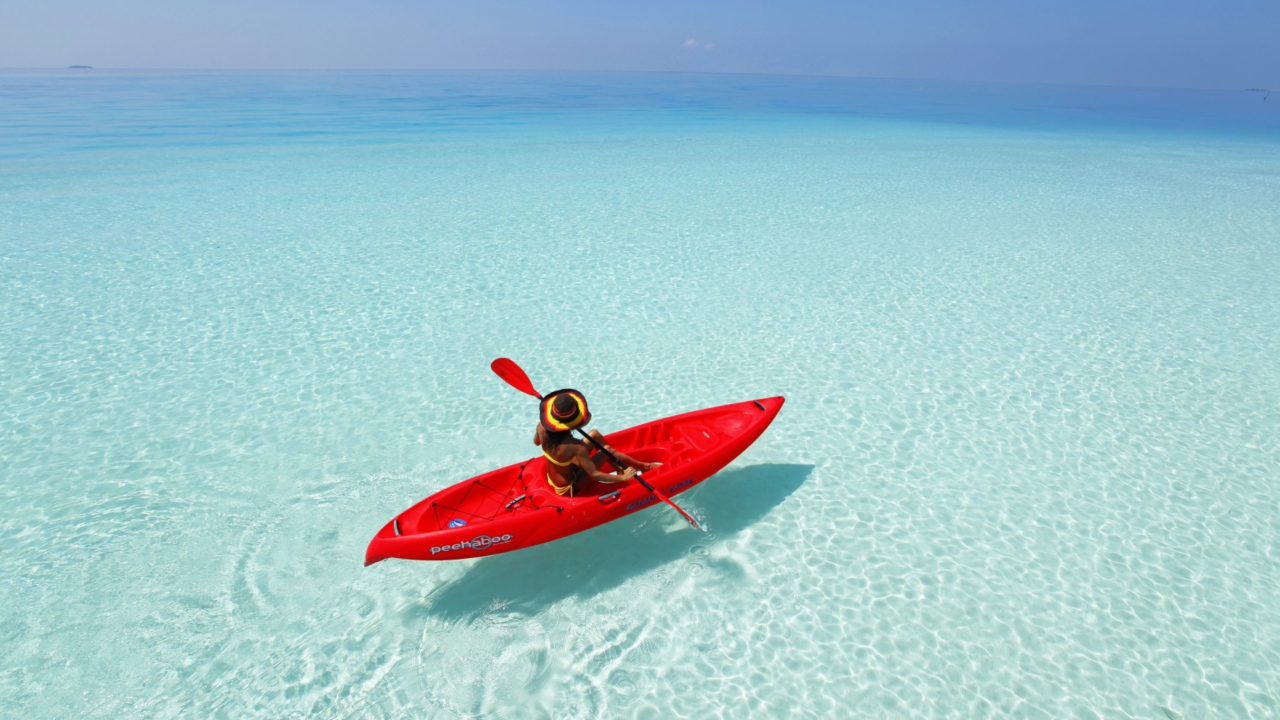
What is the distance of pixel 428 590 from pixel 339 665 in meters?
0.67

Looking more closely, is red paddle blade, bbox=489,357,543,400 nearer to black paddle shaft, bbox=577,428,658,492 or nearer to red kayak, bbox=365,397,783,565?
red kayak, bbox=365,397,783,565

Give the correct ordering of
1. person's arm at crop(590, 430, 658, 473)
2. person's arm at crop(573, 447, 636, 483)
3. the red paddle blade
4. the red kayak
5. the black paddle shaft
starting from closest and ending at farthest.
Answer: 1. the red kayak
2. person's arm at crop(573, 447, 636, 483)
3. the black paddle shaft
4. person's arm at crop(590, 430, 658, 473)
5. the red paddle blade

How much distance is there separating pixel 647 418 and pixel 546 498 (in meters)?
2.11

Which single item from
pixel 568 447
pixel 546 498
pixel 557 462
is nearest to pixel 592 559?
pixel 546 498

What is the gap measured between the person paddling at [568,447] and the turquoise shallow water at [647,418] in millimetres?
569

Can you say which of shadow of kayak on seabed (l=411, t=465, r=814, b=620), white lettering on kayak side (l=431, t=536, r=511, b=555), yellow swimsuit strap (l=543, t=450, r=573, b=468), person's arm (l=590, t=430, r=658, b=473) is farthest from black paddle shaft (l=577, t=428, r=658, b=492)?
white lettering on kayak side (l=431, t=536, r=511, b=555)

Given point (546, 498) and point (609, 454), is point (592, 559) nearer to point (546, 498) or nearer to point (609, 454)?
point (546, 498)

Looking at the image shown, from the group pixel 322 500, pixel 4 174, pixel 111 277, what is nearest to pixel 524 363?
pixel 322 500

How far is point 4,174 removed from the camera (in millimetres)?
15695

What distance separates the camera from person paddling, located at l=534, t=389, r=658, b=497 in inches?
164

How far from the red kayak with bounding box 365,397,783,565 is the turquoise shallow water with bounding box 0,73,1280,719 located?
0.44 m

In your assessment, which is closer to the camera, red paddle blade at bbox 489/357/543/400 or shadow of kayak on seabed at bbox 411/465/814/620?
shadow of kayak on seabed at bbox 411/465/814/620

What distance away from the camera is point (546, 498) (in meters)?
4.52

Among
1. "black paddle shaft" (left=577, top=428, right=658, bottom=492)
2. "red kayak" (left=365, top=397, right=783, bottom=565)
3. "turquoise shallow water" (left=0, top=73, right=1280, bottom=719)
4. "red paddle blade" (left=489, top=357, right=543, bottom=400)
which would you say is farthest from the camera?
"red paddle blade" (left=489, top=357, right=543, bottom=400)
